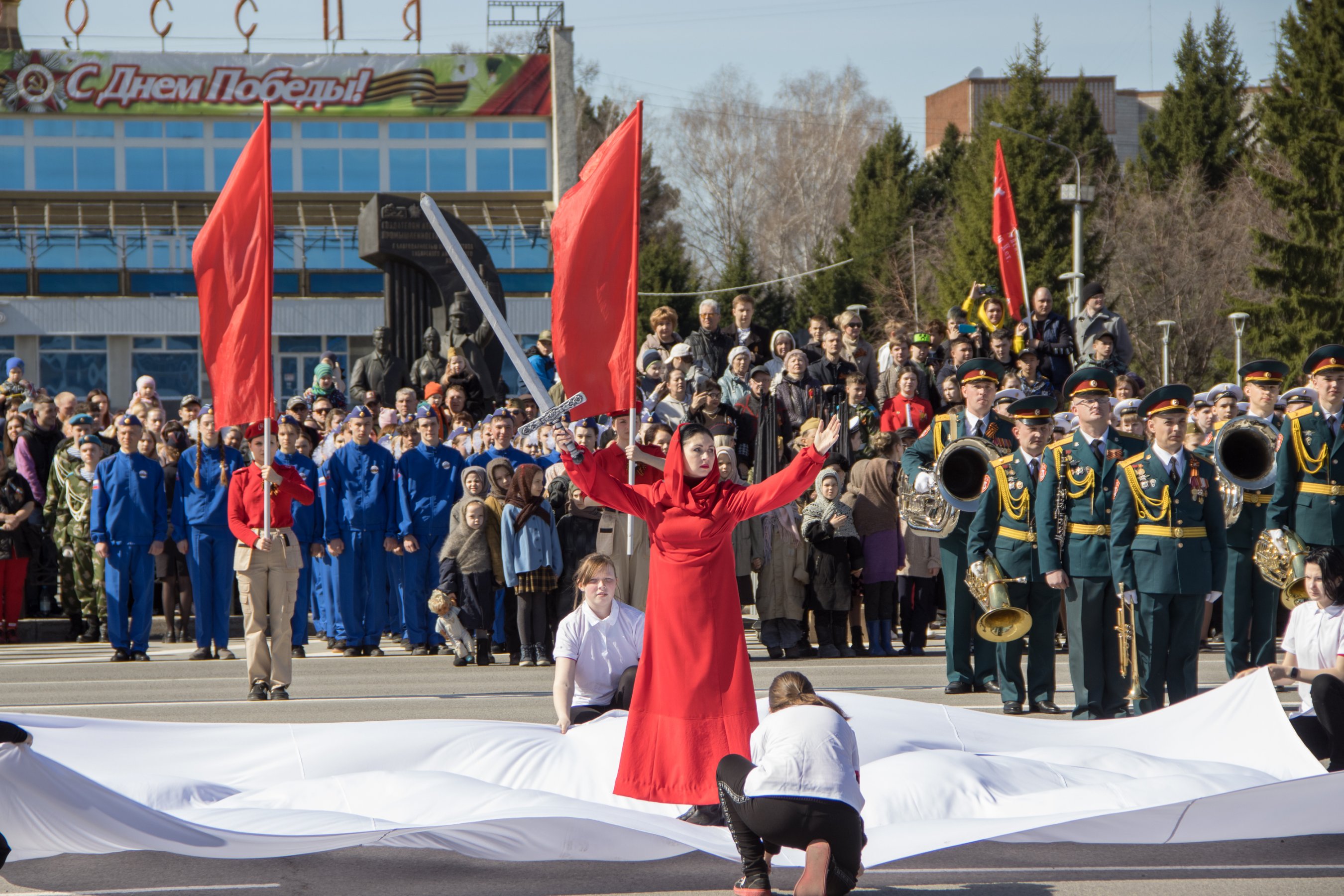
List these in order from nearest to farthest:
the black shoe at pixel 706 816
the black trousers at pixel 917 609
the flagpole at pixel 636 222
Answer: the black shoe at pixel 706 816
the flagpole at pixel 636 222
the black trousers at pixel 917 609

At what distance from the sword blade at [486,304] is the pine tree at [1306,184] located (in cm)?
3644

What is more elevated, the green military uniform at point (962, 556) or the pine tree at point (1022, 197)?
the pine tree at point (1022, 197)

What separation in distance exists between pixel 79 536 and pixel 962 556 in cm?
827

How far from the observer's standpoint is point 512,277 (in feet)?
145

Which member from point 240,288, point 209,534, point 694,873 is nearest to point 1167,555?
point 694,873

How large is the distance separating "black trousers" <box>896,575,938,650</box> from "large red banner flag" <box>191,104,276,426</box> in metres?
5.76

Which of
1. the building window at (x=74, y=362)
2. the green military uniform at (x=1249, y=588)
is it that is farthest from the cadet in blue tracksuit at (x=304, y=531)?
the building window at (x=74, y=362)

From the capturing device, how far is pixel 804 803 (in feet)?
17.5

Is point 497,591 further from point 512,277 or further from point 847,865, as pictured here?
point 512,277

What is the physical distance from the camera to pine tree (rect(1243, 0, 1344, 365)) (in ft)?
131

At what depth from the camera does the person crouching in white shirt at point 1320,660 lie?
705 centimetres

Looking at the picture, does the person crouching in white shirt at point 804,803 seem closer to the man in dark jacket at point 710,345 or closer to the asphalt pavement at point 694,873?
the asphalt pavement at point 694,873

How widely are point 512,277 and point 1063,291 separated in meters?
16.2

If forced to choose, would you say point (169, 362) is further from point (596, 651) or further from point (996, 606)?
point (596, 651)
